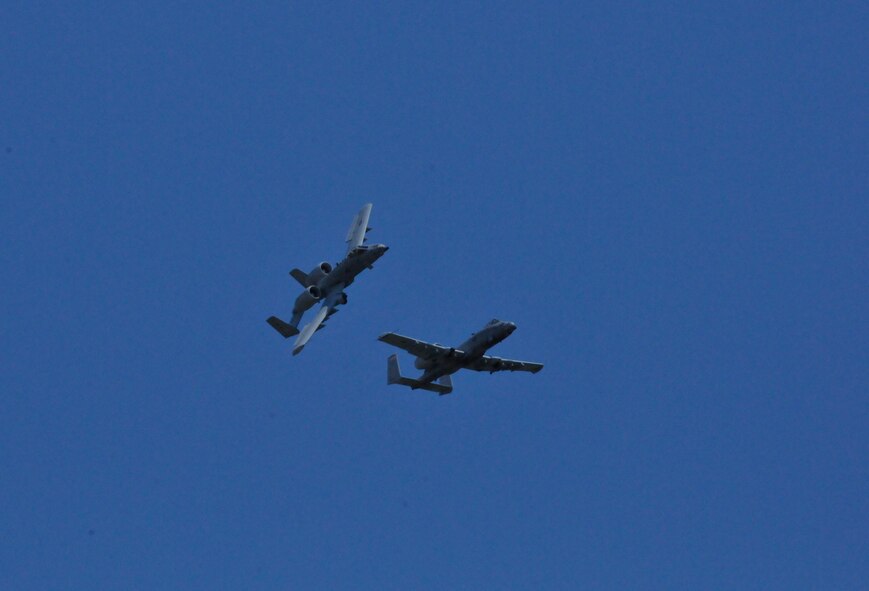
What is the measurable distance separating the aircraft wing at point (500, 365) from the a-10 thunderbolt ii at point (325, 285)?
35.8 feet

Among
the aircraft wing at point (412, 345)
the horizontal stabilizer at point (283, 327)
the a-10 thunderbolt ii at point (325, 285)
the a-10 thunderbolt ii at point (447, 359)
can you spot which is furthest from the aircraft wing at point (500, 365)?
the horizontal stabilizer at point (283, 327)

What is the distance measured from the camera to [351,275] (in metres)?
88.8

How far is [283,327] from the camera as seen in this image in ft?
296

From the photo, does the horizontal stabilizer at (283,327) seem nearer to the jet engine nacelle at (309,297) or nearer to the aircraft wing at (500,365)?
the jet engine nacelle at (309,297)

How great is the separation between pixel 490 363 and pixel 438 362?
5.01m

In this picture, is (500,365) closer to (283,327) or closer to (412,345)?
(412,345)

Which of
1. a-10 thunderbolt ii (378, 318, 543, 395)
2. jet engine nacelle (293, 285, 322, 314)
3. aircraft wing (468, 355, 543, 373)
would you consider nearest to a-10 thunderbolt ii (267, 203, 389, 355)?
jet engine nacelle (293, 285, 322, 314)

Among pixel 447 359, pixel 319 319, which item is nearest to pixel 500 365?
pixel 447 359

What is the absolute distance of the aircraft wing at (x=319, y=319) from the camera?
280 feet

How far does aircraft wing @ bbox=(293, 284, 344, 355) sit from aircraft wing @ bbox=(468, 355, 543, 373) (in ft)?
37.8

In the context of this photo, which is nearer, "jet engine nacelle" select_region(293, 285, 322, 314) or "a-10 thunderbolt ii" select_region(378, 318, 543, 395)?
"a-10 thunderbolt ii" select_region(378, 318, 543, 395)

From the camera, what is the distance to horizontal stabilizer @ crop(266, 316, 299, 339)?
90.2m

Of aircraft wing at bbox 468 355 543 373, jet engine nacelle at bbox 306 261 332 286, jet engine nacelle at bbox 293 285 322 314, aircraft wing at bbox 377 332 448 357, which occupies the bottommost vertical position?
aircraft wing at bbox 377 332 448 357

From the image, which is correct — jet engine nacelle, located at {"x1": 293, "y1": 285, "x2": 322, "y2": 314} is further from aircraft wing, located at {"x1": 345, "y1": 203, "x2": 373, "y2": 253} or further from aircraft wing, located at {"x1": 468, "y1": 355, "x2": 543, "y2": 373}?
aircraft wing, located at {"x1": 468, "y1": 355, "x2": 543, "y2": 373}
